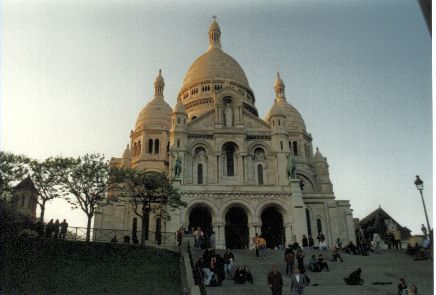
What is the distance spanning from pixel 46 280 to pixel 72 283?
1208mm

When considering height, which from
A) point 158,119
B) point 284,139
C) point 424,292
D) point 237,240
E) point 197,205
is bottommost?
A: point 424,292

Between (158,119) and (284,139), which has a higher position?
(158,119)

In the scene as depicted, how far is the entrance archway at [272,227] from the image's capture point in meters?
40.6

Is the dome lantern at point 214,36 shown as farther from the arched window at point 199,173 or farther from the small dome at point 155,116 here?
the arched window at point 199,173

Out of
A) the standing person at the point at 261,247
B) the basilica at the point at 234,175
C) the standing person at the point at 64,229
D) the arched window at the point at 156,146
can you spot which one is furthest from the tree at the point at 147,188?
the arched window at the point at 156,146

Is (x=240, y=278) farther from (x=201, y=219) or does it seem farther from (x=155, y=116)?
(x=155, y=116)

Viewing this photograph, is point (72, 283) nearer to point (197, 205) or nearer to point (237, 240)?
point (197, 205)

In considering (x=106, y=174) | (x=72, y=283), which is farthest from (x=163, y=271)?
(x=106, y=174)

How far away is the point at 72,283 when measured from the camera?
20.5 meters

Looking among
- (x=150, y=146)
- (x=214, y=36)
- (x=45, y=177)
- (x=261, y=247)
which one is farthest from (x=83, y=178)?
(x=214, y=36)

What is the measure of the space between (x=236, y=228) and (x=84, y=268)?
67.4 ft

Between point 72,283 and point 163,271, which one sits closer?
point 72,283

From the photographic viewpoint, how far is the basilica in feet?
126

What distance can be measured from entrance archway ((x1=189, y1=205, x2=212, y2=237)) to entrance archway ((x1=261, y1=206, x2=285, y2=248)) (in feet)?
16.9
